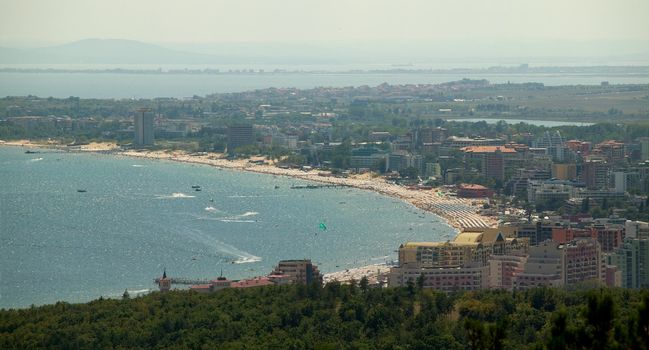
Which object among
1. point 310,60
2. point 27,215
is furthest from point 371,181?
point 310,60

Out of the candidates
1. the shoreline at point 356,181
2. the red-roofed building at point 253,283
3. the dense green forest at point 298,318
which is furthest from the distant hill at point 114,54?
the dense green forest at point 298,318

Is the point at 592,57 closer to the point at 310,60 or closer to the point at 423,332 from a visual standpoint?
the point at 310,60

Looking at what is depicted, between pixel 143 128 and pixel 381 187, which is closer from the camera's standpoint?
pixel 381 187

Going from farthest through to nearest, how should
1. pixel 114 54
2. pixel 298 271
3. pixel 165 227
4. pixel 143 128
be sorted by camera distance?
pixel 114 54 < pixel 143 128 < pixel 165 227 < pixel 298 271

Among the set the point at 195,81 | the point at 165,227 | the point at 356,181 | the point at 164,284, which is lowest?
the point at 195,81

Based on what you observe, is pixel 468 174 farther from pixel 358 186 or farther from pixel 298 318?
pixel 298 318

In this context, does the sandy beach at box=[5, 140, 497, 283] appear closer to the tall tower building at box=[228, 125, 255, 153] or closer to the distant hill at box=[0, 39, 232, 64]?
the tall tower building at box=[228, 125, 255, 153]

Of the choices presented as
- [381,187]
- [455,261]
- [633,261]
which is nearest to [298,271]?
[455,261]

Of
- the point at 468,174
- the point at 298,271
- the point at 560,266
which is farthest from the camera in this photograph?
the point at 468,174
